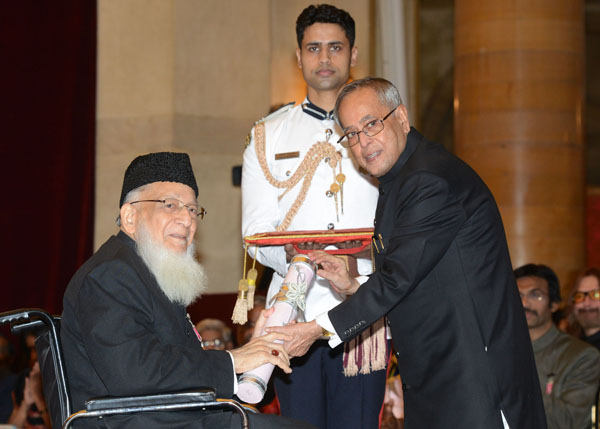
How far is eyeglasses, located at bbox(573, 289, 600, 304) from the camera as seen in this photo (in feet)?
19.1

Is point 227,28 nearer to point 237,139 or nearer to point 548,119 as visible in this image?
point 237,139

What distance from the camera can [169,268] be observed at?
3053 mm

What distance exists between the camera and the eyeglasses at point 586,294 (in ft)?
19.1

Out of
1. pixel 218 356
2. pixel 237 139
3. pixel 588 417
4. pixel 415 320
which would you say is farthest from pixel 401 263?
pixel 237 139

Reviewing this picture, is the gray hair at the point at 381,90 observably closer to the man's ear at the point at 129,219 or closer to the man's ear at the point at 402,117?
the man's ear at the point at 402,117

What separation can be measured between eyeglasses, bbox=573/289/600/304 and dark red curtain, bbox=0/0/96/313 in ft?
13.0

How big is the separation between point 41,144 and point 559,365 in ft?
14.6

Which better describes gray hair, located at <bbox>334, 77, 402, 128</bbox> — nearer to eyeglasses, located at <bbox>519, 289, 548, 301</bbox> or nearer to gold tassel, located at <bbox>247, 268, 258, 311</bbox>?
gold tassel, located at <bbox>247, 268, 258, 311</bbox>

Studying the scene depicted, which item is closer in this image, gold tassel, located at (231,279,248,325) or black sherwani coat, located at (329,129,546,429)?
black sherwani coat, located at (329,129,546,429)

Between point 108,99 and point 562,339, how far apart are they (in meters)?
4.31

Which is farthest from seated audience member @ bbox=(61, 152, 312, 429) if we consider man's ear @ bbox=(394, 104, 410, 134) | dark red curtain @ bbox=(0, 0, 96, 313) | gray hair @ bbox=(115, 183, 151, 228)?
dark red curtain @ bbox=(0, 0, 96, 313)

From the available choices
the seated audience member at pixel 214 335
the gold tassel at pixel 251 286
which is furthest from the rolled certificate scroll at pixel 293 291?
the seated audience member at pixel 214 335

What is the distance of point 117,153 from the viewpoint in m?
7.49

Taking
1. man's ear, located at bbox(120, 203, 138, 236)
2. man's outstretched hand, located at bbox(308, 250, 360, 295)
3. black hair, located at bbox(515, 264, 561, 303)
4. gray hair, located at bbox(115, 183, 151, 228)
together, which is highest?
gray hair, located at bbox(115, 183, 151, 228)
